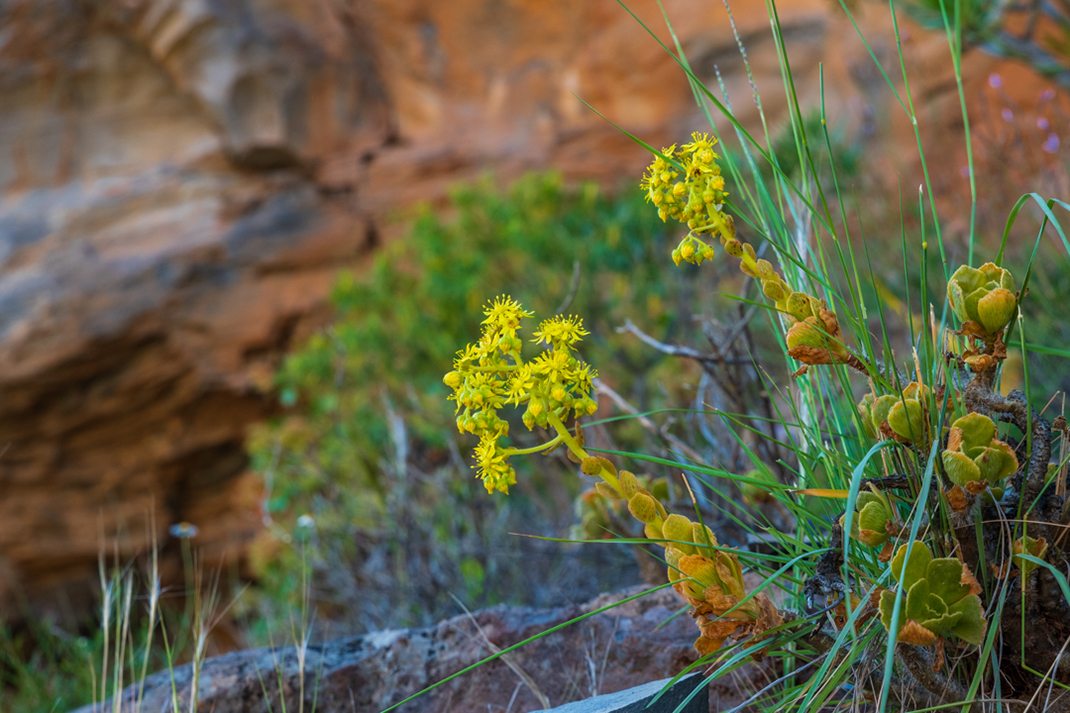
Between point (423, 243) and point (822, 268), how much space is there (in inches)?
134

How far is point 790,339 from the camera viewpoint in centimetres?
85

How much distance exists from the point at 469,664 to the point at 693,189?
0.87 meters

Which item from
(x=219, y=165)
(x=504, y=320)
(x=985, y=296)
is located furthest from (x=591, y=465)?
(x=219, y=165)

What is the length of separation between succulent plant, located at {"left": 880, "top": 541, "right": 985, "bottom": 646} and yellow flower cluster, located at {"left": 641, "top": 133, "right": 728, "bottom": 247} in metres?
0.37

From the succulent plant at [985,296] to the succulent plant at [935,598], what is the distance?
23cm

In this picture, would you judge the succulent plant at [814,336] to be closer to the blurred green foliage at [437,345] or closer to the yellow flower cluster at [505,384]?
the yellow flower cluster at [505,384]

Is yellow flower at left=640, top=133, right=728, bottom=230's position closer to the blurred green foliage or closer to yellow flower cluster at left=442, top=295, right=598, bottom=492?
yellow flower cluster at left=442, top=295, right=598, bottom=492

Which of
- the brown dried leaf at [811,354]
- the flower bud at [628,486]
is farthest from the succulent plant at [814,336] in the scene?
the flower bud at [628,486]

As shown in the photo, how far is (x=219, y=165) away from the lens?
650 cm

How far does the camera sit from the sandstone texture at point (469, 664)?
1278 mm

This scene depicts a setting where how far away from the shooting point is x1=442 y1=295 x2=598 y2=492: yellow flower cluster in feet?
2.63

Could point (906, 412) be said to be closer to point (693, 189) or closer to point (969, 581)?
point (969, 581)

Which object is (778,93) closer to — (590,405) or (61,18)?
(61,18)

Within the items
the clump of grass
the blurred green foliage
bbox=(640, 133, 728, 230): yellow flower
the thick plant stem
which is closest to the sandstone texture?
the clump of grass
